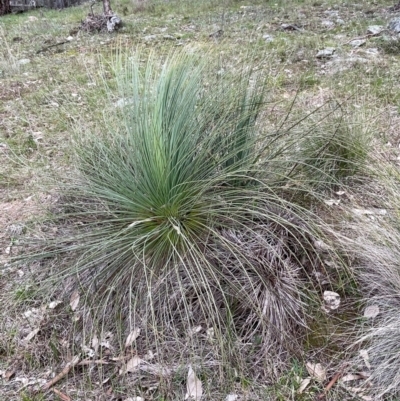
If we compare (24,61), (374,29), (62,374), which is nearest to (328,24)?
(374,29)

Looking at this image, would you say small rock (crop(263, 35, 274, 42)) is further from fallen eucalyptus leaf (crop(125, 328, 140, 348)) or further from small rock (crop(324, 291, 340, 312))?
fallen eucalyptus leaf (crop(125, 328, 140, 348))

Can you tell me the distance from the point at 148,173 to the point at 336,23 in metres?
5.43

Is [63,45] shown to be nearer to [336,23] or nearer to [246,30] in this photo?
[246,30]

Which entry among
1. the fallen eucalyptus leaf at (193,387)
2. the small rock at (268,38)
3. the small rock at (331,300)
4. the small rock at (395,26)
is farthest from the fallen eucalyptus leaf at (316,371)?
the small rock at (395,26)

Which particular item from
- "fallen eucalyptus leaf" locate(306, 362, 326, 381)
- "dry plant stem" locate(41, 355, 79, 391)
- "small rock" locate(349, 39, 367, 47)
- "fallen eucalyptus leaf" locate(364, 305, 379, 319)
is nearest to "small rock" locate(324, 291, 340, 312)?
"fallen eucalyptus leaf" locate(364, 305, 379, 319)

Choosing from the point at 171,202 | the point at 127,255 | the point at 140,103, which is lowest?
the point at 127,255

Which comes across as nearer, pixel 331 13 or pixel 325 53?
pixel 325 53

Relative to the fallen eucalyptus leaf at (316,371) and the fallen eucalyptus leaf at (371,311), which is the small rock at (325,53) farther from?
the fallen eucalyptus leaf at (316,371)

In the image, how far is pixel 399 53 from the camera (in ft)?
15.0

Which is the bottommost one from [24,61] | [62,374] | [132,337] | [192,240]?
[24,61]

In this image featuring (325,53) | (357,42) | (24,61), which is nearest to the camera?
(325,53)

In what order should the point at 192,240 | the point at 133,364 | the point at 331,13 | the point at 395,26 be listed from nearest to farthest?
the point at 133,364 < the point at 192,240 < the point at 395,26 < the point at 331,13

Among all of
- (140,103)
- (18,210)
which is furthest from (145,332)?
(18,210)

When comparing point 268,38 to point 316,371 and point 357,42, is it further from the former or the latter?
point 316,371
